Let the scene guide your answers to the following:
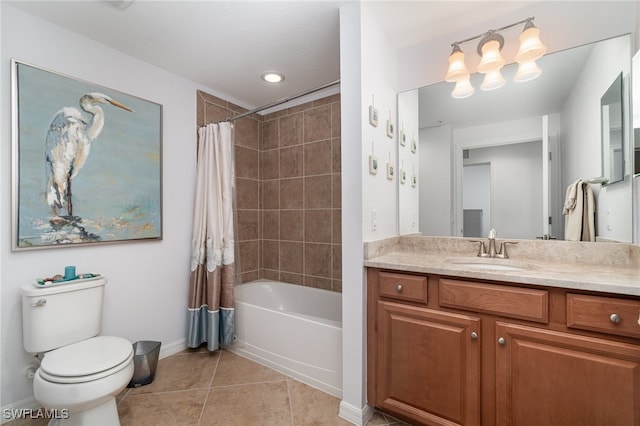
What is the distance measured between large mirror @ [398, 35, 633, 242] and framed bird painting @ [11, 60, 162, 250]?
6.26 feet

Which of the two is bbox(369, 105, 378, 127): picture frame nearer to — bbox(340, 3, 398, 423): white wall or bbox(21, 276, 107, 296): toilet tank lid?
bbox(340, 3, 398, 423): white wall

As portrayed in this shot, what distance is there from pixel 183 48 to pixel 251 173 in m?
1.32

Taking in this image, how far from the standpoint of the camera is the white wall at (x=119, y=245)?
1586 mm

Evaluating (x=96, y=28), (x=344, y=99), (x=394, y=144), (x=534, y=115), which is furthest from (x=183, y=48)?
(x=534, y=115)

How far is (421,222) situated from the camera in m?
2.01

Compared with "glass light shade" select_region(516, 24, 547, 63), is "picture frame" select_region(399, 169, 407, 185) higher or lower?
lower

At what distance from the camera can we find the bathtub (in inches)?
72.9

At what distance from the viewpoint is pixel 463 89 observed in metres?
1.80

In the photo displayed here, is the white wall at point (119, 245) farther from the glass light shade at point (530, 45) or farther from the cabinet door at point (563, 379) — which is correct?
the glass light shade at point (530, 45)

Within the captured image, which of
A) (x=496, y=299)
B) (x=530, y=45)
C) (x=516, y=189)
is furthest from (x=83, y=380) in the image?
(x=530, y=45)

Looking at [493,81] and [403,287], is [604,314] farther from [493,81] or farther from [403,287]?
[493,81]

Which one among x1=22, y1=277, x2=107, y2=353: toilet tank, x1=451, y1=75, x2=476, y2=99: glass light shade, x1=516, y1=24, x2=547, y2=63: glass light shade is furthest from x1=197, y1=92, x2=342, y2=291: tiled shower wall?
x1=516, y1=24, x2=547, y2=63: glass light shade

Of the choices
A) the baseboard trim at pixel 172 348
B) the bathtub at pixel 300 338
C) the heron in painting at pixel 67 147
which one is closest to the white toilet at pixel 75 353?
the heron in painting at pixel 67 147

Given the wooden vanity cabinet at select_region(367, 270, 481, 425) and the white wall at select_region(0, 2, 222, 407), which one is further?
the white wall at select_region(0, 2, 222, 407)
